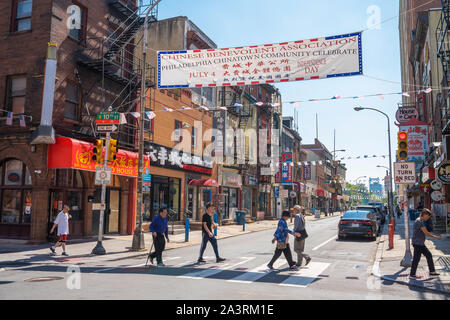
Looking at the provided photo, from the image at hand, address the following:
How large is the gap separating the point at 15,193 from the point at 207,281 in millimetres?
12171

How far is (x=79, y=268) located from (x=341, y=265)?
26.3 feet

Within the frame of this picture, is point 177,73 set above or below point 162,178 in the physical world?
above

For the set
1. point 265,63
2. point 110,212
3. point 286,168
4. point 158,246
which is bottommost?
point 158,246

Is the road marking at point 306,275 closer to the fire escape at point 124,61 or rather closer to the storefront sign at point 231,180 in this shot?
the fire escape at point 124,61

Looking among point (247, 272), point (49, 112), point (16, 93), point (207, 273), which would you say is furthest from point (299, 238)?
point (16, 93)

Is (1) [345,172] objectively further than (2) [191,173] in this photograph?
Yes

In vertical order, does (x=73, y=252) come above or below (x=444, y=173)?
below

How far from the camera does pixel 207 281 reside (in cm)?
938

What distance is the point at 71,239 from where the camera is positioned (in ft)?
59.6

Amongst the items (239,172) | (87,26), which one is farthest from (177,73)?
(239,172)

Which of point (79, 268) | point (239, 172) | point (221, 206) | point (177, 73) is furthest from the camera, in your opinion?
point (239, 172)

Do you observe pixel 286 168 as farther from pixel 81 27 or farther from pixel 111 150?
pixel 111 150

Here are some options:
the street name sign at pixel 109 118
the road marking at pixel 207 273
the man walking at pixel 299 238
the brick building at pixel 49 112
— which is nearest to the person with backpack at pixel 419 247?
the man walking at pixel 299 238

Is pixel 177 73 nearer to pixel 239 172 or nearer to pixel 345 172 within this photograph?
pixel 239 172
